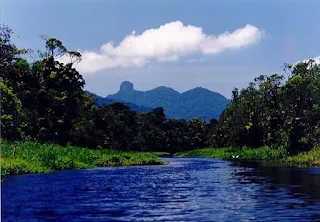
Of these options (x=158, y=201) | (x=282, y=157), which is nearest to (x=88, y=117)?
(x=282, y=157)

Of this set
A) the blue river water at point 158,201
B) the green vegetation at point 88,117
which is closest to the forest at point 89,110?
the green vegetation at point 88,117

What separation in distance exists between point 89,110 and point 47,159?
55779mm

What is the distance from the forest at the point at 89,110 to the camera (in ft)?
246

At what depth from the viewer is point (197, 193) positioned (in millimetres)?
30906

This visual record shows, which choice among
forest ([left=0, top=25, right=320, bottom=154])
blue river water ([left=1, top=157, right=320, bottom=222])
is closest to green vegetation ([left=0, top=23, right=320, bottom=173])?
forest ([left=0, top=25, right=320, bottom=154])

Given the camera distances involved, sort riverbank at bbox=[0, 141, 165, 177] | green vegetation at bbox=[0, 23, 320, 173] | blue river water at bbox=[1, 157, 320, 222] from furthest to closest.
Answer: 1. green vegetation at bbox=[0, 23, 320, 173]
2. riverbank at bbox=[0, 141, 165, 177]
3. blue river water at bbox=[1, 157, 320, 222]

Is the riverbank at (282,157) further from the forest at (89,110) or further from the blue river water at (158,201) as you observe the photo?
the blue river water at (158,201)

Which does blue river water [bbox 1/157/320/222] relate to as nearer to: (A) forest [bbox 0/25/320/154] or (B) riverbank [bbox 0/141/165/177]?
(B) riverbank [bbox 0/141/165/177]

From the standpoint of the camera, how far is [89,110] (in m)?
109

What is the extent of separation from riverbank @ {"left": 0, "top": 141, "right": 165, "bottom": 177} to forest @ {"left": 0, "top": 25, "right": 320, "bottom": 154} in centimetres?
582

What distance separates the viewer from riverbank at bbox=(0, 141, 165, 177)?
45.7 meters

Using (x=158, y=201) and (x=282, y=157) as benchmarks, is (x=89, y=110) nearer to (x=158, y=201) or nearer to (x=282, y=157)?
(x=282, y=157)

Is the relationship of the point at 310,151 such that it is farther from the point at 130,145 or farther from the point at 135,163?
the point at 130,145

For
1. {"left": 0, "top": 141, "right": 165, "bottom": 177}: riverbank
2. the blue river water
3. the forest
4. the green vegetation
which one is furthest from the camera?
the forest
